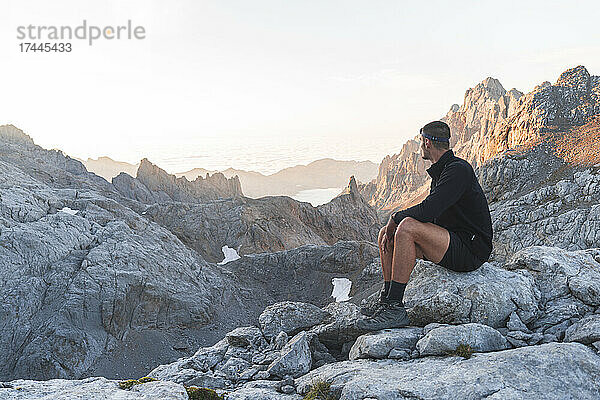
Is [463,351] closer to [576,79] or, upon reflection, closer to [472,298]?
[472,298]

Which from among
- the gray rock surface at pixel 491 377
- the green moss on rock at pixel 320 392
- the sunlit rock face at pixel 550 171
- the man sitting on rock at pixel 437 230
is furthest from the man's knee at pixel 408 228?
the sunlit rock face at pixel 550 171

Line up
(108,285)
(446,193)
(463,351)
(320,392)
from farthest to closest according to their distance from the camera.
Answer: (108,285), (446,193), (463,351), (320,392)

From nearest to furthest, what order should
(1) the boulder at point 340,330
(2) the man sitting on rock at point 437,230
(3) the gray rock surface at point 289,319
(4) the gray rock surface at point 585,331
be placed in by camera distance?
(4) the gray rock surface at point 585,331 → (2) the man sitting on rock at point 437,230 → (1) the boulder at point 340,330 → (3) the gray rock surface at point 289,319

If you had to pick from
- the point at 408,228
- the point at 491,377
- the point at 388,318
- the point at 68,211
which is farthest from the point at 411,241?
the point at 68,211

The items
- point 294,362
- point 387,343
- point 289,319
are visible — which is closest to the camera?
point 387,343

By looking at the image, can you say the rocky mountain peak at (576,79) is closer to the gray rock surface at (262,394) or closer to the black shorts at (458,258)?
the black shorts at (458,258)

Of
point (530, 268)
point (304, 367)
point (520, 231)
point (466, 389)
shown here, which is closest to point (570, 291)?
point (530, 268)

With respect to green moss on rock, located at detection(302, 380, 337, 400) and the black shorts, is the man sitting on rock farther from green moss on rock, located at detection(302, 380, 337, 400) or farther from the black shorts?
green moss on rock, located at detection(302, 380, 337, 400)

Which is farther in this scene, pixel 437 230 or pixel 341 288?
pixel 341 288

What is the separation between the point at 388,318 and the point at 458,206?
9.61 ft

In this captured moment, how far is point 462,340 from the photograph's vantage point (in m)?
6.85

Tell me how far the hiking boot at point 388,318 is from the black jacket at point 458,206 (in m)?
1.91

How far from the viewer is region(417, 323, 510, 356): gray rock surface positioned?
22.4 feet

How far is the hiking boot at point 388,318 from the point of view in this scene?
8.02m
